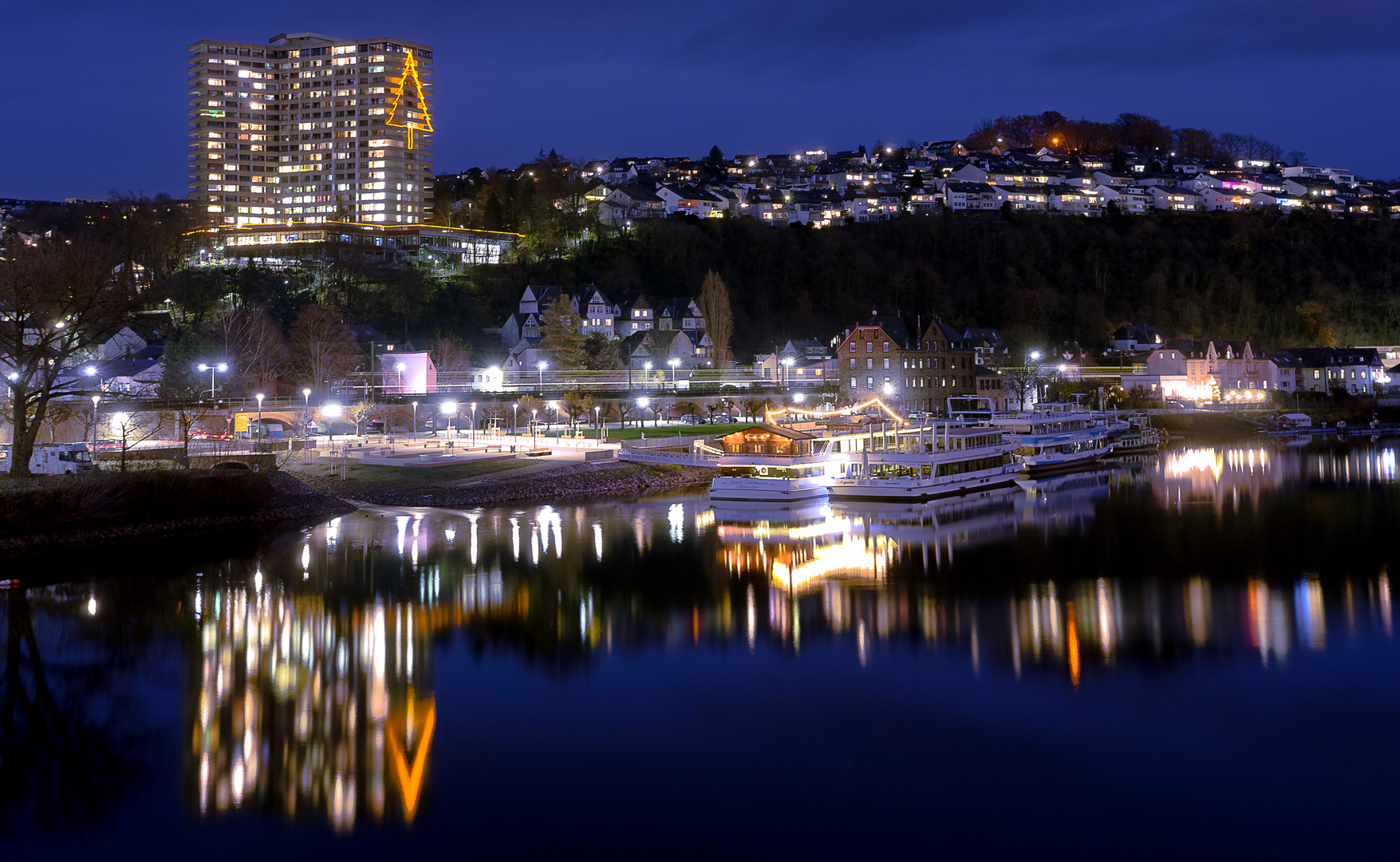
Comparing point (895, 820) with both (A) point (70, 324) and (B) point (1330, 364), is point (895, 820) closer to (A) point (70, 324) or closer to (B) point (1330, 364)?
(A) point (70, 324)

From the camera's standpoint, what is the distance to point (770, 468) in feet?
127

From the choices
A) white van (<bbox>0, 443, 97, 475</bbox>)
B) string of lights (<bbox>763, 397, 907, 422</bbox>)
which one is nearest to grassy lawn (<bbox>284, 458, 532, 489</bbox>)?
white van (<bbox>0, 443, 97, 475</bbox>)

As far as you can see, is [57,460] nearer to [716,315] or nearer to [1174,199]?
[716,315]

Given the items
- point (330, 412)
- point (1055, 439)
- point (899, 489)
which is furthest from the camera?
point (1055, 439)

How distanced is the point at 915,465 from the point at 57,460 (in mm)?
28549

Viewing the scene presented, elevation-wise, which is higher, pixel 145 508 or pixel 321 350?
pixel 321 350

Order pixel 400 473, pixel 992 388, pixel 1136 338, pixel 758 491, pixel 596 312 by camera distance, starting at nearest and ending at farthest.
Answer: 1. pixel 758 491
2. pixel 400 473
3. pixel 992 388
4. pixel 596 312
5. pixel 1136 338

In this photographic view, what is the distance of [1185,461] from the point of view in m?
52.7

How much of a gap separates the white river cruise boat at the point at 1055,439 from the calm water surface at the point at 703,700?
1932 cm

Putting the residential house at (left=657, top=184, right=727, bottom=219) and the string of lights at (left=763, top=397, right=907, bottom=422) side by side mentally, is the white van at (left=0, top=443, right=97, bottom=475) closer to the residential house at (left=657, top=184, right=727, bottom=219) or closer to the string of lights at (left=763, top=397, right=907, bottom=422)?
the string of lights at (left=763, top=397, right=907, bottom=422)

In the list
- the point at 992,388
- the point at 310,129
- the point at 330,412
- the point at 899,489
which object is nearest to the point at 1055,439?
the point at 899,489

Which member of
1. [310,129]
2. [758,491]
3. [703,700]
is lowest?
[703,700]

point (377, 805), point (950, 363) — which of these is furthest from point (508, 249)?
point (377, 805)

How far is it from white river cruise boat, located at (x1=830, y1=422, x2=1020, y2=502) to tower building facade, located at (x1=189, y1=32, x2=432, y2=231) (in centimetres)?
9556
